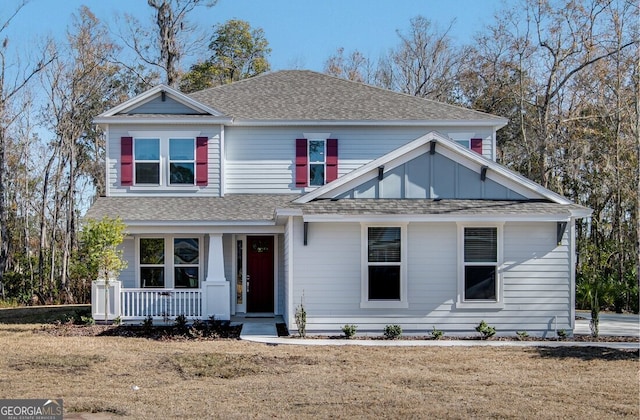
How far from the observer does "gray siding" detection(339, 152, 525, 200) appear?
15461 mm

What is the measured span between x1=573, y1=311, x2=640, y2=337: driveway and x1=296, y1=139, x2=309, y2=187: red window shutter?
322 inches

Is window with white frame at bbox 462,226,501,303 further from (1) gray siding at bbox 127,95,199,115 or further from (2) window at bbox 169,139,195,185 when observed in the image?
(1) gray siding at bbox 127,95,199,115

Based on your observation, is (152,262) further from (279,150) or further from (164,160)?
(279,150)

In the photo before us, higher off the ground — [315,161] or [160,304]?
[315,161]

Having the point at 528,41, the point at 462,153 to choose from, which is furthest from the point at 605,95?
→ the point at 462,153

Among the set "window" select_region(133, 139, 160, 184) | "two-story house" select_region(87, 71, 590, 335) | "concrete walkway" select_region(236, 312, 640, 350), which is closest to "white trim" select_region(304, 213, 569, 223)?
"two-story house" select_region(87, 71, 590, 335)

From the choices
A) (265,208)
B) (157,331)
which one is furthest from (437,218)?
(157,331)

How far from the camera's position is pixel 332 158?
20156 millimetres

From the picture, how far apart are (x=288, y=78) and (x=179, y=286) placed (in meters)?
8.27

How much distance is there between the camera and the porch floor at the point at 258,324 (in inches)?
611

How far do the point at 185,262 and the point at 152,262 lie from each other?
868mm

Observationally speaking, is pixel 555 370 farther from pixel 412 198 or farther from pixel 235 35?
pixel 235 35

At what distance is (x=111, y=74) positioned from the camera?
108ft

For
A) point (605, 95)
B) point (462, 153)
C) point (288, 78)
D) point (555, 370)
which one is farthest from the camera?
point (605, 95)
